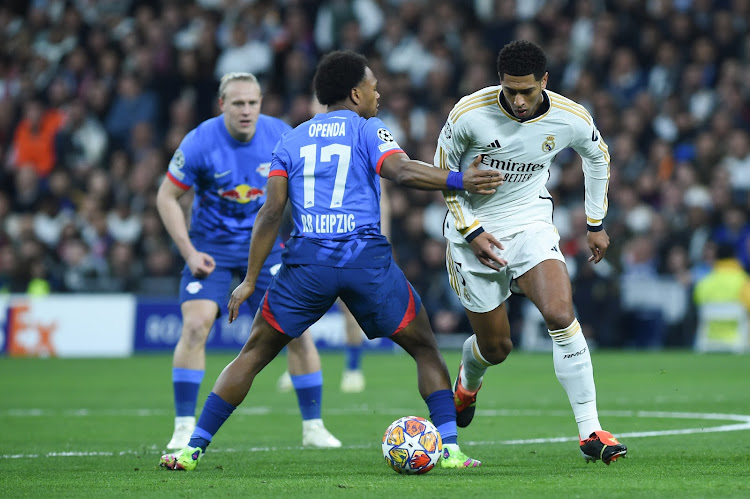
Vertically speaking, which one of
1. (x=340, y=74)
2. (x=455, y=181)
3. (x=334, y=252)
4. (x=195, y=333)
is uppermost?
(x=340, y=74)

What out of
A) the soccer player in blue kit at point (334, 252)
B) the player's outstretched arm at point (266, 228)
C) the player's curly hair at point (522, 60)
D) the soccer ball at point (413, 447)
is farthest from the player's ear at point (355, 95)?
the soccer ball at point (413, 447)

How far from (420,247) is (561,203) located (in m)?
2.54

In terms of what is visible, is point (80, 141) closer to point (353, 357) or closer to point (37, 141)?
point (37, 141)

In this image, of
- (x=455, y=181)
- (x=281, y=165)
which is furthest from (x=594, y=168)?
(x=281, y=165)

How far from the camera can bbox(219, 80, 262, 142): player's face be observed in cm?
832

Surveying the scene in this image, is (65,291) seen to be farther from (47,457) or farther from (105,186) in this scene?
(47,457)

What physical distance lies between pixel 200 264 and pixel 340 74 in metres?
1.92

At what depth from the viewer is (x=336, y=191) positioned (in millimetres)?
6695

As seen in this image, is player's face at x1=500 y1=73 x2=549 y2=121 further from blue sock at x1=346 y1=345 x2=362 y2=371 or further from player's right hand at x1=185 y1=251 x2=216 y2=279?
blue sock at x1=346 y1=345 x2=362 y2=371

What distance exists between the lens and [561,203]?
20312 mm

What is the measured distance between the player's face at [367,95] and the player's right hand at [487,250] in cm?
95

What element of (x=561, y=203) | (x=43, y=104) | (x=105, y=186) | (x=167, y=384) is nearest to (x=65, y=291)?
(x=105, y=186)

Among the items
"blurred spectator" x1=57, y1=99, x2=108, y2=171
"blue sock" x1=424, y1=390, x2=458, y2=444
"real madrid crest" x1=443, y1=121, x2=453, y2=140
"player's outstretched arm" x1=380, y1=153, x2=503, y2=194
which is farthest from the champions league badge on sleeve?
"blurred spectator" x1=57, y1=99, x2=108, y2=171

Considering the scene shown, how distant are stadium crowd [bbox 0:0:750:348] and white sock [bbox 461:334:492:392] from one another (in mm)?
11565
